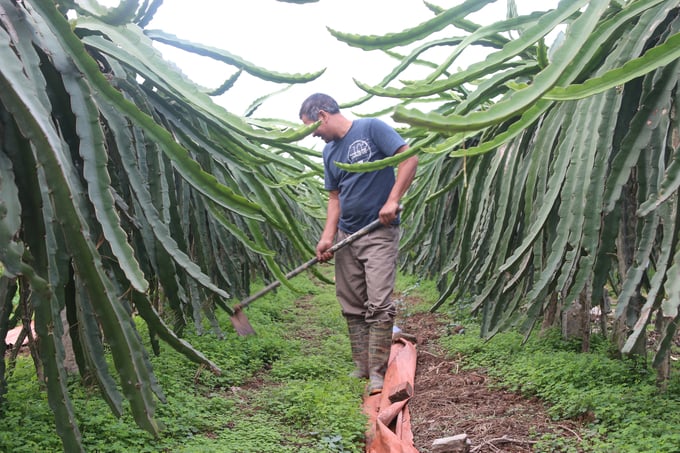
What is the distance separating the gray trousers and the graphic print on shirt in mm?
388

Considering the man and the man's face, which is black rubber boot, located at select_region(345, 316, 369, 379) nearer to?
the man

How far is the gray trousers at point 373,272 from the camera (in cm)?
336

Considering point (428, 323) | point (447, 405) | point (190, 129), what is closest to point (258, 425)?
point (447, 405)

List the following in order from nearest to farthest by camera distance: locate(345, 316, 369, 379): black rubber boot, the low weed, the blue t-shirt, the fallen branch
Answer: the low weed < the fallen branch < the blue t-shirt < locate(345, 316, 369, 379): black rubber boot

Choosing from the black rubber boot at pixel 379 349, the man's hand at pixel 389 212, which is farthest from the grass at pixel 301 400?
the man's hand at pixel 389 212

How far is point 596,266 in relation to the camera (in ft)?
7.09

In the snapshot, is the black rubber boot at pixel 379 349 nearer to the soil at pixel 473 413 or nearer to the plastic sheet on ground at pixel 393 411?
the plastic sheet on ground at pixel 393 411

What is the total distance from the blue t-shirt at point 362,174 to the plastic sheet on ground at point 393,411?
0.78 meters

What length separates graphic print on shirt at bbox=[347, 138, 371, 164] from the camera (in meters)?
3.43

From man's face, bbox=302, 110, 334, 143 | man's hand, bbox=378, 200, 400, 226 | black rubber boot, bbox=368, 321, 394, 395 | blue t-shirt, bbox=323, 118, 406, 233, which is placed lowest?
black rubber boot, bbox=368, 321, 394, 395

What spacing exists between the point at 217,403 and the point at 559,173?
5.42 ft

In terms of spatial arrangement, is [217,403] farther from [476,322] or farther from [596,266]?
[476,322]

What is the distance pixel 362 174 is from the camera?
136 inches

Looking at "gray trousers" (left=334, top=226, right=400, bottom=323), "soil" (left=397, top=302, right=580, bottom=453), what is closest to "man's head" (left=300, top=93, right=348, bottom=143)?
"gray trousers" (left=334, top=226, right=400, bottom=323)
